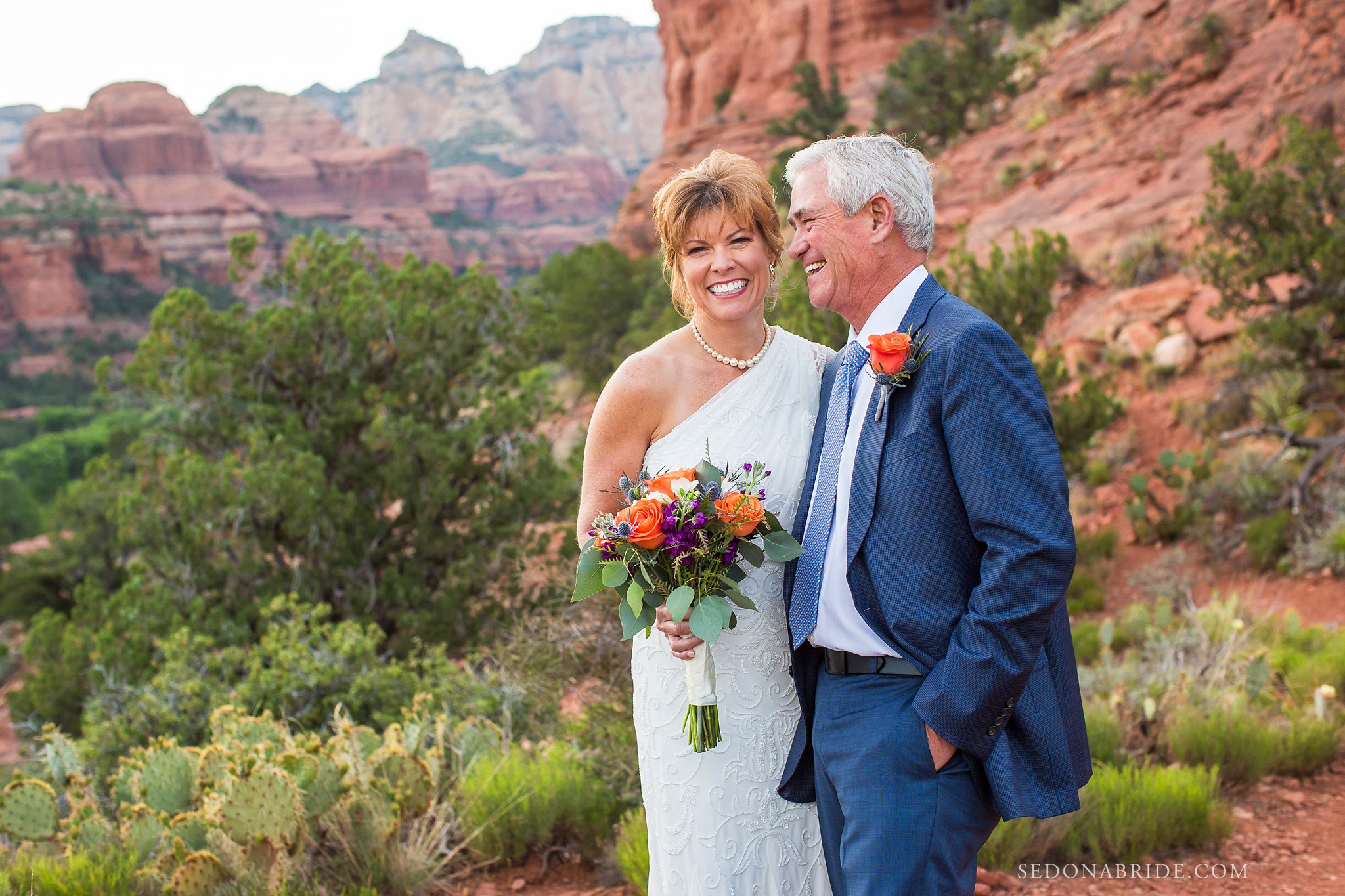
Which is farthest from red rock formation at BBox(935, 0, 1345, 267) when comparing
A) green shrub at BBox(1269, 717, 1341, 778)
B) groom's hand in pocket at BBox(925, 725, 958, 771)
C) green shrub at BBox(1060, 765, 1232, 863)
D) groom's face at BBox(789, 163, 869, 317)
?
groom's hand in pocket at BBox(925, 725, 958, 771)

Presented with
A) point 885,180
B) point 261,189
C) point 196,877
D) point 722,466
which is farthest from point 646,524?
point 261,189

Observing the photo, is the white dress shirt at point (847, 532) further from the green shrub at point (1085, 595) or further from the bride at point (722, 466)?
the green shrub at point (1085, 595)

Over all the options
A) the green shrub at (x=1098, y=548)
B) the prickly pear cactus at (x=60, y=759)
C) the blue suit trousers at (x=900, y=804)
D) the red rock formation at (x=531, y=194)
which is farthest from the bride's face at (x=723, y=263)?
the red rock formation at (x=531, y=194)

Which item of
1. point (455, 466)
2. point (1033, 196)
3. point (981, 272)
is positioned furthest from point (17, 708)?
point (1033, 196)

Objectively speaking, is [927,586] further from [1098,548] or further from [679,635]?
[1098,548]

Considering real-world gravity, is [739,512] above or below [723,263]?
below

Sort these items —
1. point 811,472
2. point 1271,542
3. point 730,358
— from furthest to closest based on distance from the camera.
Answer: point 1271,542, point 730,358, point 811,472

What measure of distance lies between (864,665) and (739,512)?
428 mm

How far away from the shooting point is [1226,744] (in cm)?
447

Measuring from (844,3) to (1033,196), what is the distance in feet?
84.0

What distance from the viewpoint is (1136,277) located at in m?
12.9

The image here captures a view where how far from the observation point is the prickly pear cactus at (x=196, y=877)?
3352 mm

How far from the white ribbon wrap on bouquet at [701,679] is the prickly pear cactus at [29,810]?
325 cm

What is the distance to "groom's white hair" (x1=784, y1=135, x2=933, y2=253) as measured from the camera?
2.18 meters
